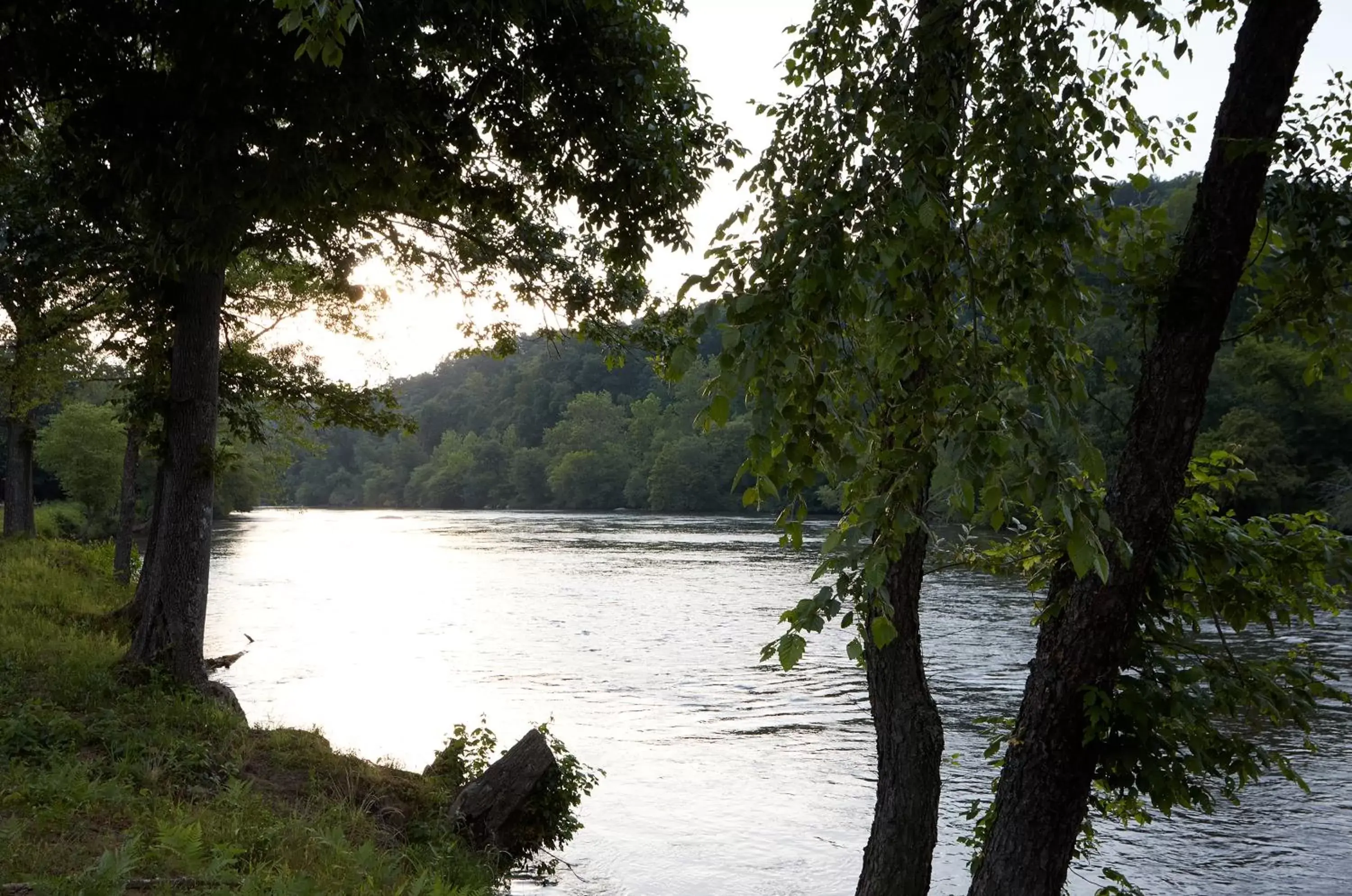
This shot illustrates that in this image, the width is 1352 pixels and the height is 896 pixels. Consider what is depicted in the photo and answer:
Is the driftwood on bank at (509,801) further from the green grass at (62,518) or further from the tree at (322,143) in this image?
the green grass at (62,518)

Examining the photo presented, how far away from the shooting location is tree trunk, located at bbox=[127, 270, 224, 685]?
10906mm

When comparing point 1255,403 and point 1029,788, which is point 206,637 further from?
point 1255,403

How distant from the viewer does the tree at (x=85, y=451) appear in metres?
44.2

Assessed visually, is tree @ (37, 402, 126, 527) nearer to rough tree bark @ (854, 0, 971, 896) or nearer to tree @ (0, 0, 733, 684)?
tree @ (0, 0, 733, 684)

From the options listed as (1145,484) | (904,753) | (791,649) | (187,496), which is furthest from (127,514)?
(791,649)

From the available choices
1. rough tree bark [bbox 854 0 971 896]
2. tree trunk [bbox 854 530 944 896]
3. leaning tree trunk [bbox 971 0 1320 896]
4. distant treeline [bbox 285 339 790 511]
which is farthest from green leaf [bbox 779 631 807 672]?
distant treeline [bbox 285 339 790 511]

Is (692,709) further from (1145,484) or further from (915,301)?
(915,301)

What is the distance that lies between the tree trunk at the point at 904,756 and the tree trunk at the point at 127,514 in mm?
16880

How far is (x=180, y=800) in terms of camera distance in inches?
291

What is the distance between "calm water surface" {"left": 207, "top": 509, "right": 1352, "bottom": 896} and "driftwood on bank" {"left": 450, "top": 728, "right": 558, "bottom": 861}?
20.8 inches

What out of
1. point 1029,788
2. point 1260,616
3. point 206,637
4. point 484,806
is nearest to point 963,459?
point 1029,788

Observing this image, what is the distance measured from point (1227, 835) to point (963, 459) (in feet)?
36.6

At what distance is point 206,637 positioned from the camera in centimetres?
2206

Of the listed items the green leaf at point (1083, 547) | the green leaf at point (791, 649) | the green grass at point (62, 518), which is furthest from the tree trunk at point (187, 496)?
the green grass at point (62, 518)
